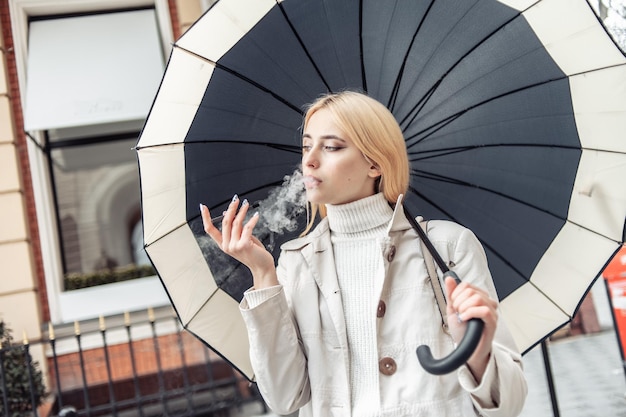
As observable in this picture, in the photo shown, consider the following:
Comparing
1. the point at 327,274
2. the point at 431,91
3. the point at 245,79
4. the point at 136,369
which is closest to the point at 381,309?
the point at 327,274

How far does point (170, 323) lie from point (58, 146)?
2.72 meters

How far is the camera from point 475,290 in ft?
5.21

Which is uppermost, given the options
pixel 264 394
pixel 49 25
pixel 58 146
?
pixel 49 25

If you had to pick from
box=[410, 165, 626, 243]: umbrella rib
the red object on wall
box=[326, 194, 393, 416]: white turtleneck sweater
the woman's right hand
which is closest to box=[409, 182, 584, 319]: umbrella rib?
box=[410, 165, 626, 243]: umbrella rib

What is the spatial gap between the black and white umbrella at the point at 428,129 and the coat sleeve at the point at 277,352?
1.36 ft

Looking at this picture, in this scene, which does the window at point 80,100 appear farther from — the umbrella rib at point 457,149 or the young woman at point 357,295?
the young woman at point 357,295

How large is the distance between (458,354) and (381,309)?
402 mm

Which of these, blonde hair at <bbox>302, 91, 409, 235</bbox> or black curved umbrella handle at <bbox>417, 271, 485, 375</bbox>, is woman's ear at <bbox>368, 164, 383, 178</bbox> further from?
black curved umbrella handle at <bbox>417, 271, 485, 375</bbox>

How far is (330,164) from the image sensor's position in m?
1.94

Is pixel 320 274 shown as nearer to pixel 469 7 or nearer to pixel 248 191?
pixel 248 191

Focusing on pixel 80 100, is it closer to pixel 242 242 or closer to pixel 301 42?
pixel 301 42

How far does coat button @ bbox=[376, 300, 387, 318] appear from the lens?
6.07ft

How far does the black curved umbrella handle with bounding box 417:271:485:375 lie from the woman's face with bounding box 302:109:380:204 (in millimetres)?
601

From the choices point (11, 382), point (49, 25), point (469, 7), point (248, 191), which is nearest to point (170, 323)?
point (11, 382)
